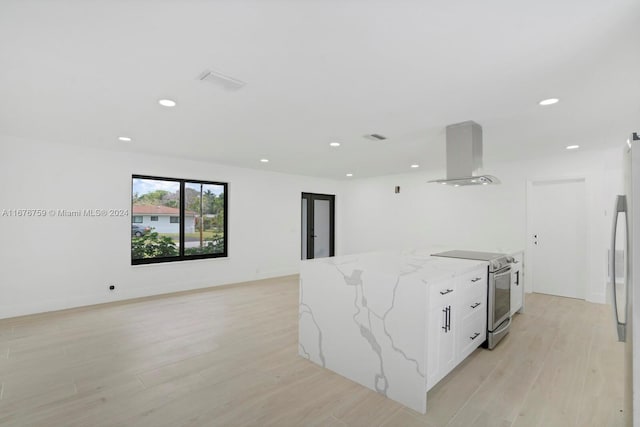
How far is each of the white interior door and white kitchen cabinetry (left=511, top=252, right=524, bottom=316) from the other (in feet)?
4.78

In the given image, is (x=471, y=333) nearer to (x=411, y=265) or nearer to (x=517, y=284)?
(x=411, y=265)

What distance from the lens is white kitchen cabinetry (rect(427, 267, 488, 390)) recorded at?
7.60 ft

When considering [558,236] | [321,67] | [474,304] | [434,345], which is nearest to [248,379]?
[434,345]

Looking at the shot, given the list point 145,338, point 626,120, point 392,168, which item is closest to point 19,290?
point 145,338

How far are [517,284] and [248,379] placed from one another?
3.67 meters

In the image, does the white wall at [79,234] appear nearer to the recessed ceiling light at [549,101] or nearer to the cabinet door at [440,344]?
the cabinet door at [440,344]

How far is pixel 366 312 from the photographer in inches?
98.9

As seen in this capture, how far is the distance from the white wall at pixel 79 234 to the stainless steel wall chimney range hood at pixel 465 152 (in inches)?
168

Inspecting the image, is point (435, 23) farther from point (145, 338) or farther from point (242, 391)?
point (145, 338)

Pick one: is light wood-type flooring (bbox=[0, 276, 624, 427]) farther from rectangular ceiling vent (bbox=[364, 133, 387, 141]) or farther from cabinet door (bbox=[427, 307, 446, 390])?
rectangular ceiling vent (bbox=[364, 133, 387, 141])

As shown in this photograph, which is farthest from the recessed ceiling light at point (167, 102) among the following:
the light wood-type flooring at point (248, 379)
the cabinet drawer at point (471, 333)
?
the cabinet drawer at point (471, 333)

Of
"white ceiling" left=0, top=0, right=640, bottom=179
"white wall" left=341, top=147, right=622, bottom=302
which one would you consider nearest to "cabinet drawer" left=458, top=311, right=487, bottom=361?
"white wall" left=341, top=147, right=622, bottom=302

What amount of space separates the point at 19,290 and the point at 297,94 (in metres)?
4.63

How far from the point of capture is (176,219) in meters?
5.69
